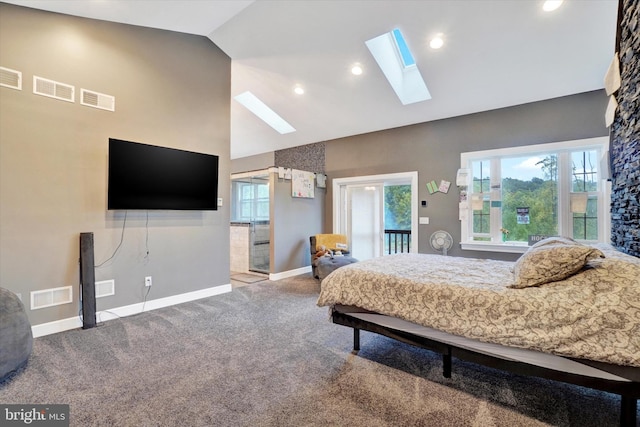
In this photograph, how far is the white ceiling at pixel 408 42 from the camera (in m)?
2.98

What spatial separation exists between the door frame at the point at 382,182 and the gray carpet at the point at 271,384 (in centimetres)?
279

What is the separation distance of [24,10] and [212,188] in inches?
95.6

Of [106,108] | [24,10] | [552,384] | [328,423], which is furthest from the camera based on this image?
[106,108]

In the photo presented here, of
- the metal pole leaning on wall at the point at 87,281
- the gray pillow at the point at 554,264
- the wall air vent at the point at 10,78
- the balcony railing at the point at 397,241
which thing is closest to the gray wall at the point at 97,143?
the wall air vent at the point at 10,78

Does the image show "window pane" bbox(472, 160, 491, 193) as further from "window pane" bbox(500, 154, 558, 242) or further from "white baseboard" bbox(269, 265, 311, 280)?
"white baseboard" bbox(269, 265, 311, 280)

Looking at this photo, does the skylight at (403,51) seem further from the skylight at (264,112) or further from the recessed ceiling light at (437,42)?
the skylight at (264,112)

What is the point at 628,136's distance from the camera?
2.06 m

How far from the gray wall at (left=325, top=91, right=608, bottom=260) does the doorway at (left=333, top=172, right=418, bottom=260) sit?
20cm

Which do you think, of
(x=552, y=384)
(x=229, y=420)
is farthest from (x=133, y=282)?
(x=552, y=384)

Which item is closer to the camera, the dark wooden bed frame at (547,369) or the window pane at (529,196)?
the dark wooden bed frame at (547,369)

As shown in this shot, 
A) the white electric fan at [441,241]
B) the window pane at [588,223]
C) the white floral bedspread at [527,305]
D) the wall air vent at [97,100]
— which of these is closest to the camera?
the white floral bedspread at [527,305]

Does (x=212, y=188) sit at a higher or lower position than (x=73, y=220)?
higher

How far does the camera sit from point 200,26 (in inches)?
142

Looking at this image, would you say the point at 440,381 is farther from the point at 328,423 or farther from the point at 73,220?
the point at 73,220
